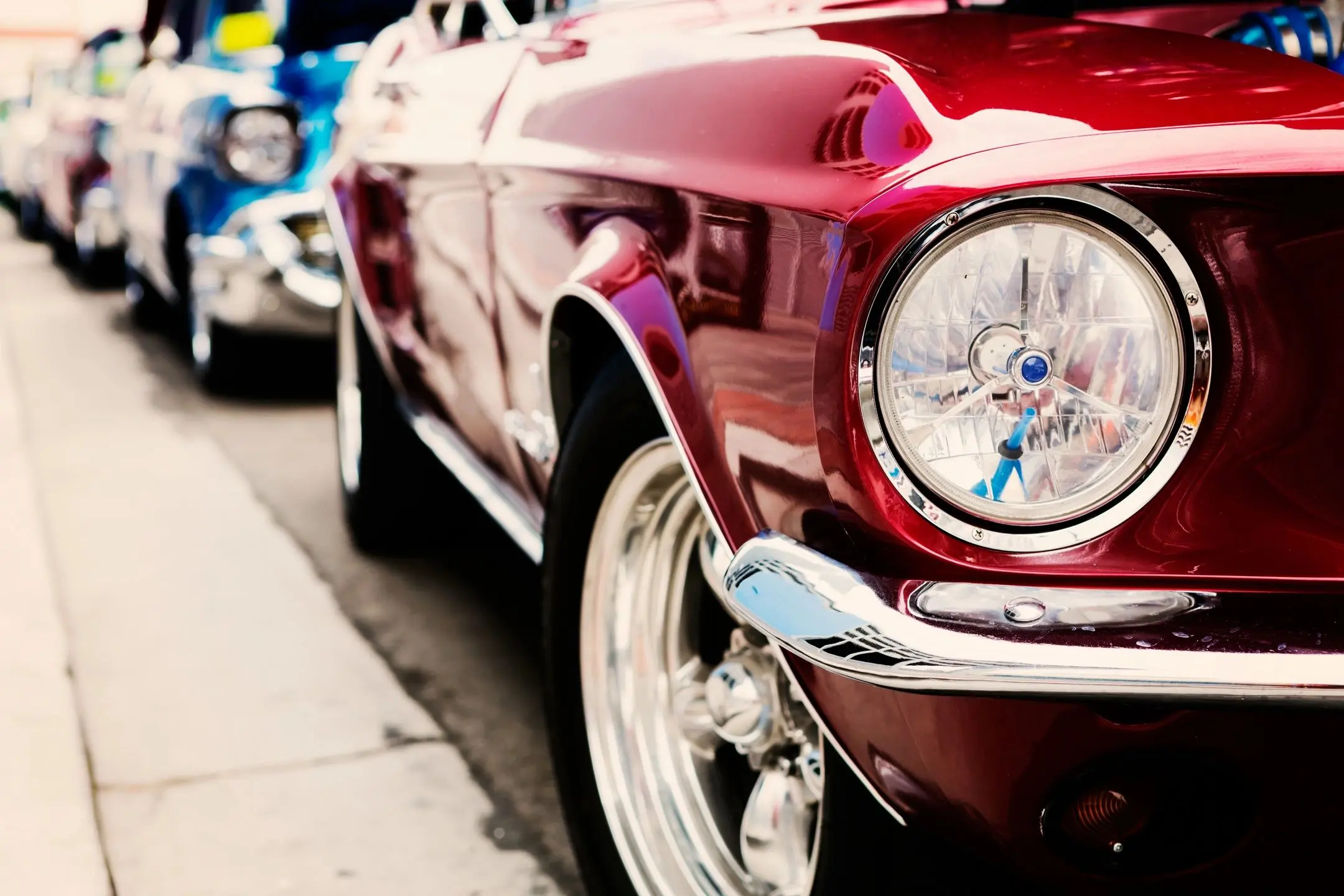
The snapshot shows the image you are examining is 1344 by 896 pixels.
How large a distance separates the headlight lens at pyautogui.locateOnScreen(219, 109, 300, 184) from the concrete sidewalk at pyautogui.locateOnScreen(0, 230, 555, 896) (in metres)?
1.28

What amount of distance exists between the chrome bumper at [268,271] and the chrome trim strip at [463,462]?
1729 millimetres

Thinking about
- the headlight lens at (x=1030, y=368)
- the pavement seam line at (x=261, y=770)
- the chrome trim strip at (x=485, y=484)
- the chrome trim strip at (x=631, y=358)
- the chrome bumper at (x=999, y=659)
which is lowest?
the pavement seam line at (x=261, y=770)

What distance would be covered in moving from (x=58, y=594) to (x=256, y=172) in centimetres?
224

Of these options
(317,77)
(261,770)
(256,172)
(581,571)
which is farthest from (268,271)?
(581,571)

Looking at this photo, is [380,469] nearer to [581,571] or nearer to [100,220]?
[581,571]

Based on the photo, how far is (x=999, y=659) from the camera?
125 cm

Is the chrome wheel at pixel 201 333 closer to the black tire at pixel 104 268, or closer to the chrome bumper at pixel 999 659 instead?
the black tire at pixel 104 268

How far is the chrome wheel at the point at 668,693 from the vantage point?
1.82 metres

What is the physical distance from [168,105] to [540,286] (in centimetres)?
453

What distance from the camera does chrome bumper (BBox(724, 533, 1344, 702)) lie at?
121cm

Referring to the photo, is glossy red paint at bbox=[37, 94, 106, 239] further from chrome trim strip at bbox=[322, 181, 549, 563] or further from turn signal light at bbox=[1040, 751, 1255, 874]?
turn signal light at bbox=[1040, 751, 1255, 874]

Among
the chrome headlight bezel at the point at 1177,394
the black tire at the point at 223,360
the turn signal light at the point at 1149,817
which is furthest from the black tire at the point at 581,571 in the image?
the black tire at the point at 223,360

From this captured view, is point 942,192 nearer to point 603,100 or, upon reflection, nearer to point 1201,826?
point 1201,826

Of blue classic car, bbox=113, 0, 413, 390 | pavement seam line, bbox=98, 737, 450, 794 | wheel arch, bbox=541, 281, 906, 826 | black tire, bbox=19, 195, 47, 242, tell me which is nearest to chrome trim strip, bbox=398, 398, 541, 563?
wheel arch, bbox=541, 281, 906, 826
